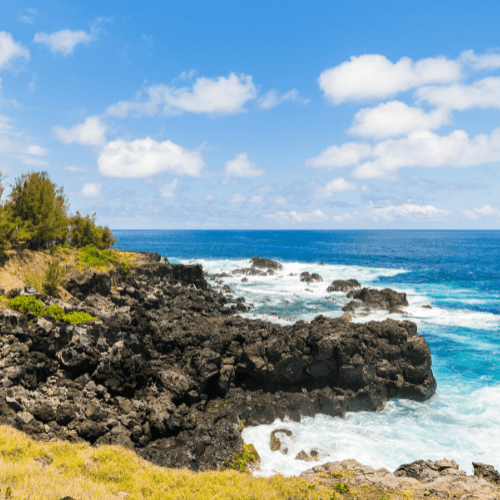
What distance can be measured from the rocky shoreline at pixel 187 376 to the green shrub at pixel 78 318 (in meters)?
0.92

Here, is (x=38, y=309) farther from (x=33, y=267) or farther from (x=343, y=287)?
(x=343, y=287)

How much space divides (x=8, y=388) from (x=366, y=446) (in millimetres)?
19176

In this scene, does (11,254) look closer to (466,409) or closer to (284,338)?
(284,338)

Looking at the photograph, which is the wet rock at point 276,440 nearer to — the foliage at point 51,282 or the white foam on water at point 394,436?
the white foam on water at point 394,436

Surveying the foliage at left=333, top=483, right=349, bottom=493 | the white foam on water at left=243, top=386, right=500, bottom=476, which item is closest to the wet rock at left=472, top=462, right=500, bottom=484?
the white foam on water at left=243, top=386, right=500, bottom=476

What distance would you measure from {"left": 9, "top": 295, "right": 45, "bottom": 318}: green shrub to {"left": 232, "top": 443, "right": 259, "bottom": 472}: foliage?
49.1 feet

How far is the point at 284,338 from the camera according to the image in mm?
24188

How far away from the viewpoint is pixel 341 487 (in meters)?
13.1

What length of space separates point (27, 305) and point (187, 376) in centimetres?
1134

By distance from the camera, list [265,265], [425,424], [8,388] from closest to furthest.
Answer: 1. [8,388]
2. [425,424]
3. [265,265]

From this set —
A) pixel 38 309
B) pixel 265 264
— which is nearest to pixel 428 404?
pixel 38 309

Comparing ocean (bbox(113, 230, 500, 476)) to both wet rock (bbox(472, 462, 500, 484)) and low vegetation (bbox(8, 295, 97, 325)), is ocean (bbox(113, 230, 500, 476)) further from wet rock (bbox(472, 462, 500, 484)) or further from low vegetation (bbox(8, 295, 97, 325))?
low vegetation (bbox(8, 295, 97, 325))

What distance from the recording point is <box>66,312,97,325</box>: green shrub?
22.5 meters

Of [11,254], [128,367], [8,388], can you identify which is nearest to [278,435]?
[128,367]
